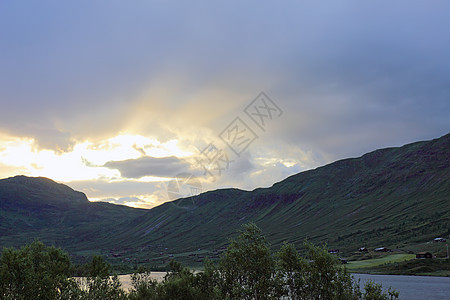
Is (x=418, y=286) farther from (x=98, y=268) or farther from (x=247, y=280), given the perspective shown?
(x=98, y=268)

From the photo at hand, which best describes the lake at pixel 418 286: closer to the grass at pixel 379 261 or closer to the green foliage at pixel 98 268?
the grass at pixel 379 261

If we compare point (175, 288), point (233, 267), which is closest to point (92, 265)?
point (175, 288)

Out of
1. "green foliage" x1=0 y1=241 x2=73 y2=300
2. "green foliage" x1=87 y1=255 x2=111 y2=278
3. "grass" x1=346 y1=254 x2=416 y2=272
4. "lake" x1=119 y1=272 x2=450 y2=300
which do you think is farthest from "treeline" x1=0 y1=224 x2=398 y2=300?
"grass" x1=346 y1=254 x2=416 y2=272

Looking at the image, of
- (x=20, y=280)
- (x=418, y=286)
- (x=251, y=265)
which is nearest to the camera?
(x=251, y=265)

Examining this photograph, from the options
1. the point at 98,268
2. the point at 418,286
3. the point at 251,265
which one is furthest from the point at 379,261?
the point at 251,265

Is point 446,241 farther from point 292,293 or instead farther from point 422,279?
point 292,293

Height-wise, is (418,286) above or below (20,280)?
below

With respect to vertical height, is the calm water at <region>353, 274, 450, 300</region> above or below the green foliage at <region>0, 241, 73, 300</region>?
below

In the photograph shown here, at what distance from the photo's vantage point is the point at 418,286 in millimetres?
133000

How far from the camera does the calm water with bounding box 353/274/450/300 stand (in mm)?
115875

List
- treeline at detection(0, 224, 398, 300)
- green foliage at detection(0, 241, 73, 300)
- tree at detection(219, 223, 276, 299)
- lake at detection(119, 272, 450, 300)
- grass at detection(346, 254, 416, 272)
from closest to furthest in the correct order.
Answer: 1. treeline at detection(0, 224, 398, 300)
2. tree at detection(219, 223, 276, 299)
3. green foliage at detection(0, 241, 73, 300)
4. lake at detection(119, 272, 450, 300)
5. grass at detection(346, 254, 416, 272)

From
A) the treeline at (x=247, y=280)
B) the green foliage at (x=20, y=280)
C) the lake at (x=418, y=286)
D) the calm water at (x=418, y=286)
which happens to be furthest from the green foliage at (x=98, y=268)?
the calm water at (x=418, y=286)

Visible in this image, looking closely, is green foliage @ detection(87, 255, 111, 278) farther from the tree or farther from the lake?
the lake

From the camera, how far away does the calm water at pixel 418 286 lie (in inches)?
4562
